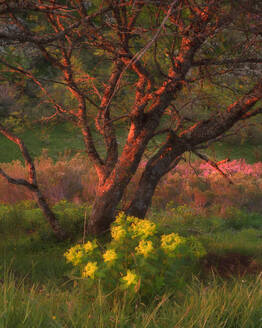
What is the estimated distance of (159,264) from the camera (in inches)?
132

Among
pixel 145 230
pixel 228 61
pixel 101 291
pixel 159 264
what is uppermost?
pixel 228 61

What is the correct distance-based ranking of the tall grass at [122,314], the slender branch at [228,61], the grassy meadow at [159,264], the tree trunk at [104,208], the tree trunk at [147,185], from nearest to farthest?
the tall grass at [122,314], the grassy meadow at [159,264], the slender branch at [228,61], the tree trunk at [104,208], the tree trunk at [147,185]

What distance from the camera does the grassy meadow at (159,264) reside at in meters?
2.71

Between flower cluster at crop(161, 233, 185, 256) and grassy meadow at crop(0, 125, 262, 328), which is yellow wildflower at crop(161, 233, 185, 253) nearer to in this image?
flower cluster at crop(161, 233, 185, 256)

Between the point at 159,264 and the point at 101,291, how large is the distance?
1.85 feet

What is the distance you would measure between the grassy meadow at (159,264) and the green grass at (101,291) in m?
0.01

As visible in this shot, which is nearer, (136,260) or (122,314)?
(122,314)

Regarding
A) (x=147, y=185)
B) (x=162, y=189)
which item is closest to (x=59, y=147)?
(x=162, y=189)

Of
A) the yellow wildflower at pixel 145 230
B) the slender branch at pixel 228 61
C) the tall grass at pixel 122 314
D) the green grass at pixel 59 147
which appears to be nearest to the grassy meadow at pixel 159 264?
the tall grass at pixel 122 314

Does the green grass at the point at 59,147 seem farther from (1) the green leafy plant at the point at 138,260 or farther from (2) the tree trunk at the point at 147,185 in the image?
→ (1) the green leafy plant at the point at 138,260

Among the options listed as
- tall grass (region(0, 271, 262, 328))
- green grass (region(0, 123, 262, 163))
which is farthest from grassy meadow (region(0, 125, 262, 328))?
green grass (region(0, 123, 262, 163))

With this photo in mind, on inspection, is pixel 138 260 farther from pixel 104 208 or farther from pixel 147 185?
pixel 147 185

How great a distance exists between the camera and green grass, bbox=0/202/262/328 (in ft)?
8.64

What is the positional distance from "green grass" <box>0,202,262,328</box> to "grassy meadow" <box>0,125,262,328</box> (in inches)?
0.4
